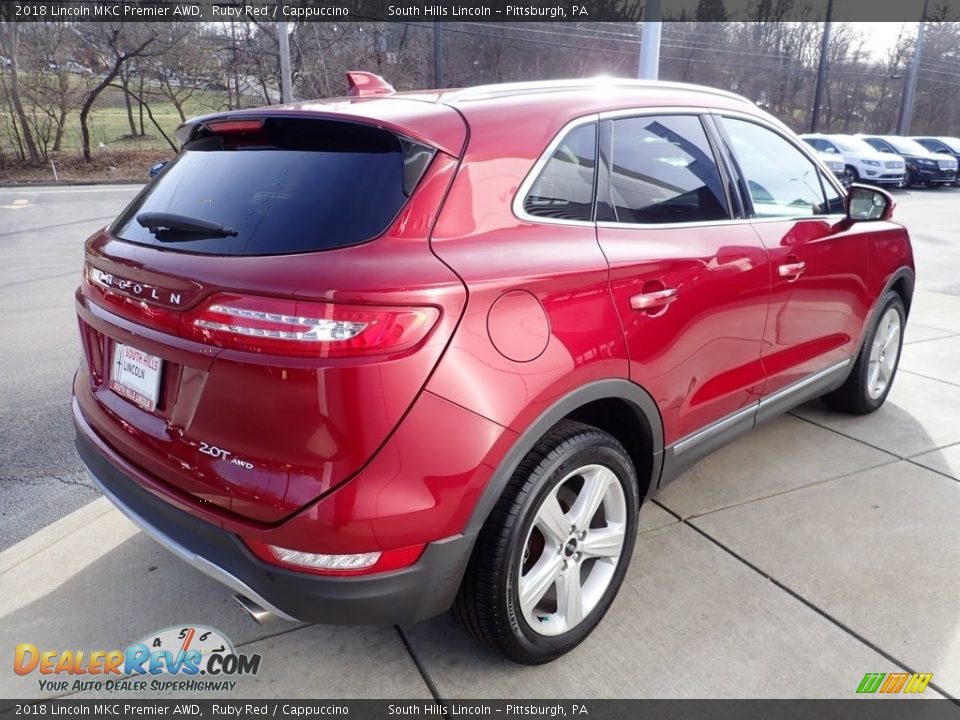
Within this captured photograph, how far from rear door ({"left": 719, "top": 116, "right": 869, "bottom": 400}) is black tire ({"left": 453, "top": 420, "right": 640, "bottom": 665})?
129 centimetres

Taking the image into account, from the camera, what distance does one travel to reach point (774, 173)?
3.32m

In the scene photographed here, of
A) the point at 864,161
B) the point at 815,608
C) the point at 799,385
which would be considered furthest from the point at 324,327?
the point at 864,161

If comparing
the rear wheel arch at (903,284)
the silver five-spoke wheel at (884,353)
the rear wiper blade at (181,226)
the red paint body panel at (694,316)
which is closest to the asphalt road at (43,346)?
the rear wiper blade at (181,226)

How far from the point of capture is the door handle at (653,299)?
2352 mm

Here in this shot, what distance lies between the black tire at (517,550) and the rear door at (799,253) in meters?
1.29

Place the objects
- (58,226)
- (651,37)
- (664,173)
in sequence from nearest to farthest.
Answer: (664,173), (651,37), (58,226)

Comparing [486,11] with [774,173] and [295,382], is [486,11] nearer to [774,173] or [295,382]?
[774,173]

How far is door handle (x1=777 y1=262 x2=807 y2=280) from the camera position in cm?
309

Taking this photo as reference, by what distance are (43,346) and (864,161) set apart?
23880 mm

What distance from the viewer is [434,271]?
185 centimetres

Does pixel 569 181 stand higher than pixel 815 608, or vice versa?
pixel 569 181

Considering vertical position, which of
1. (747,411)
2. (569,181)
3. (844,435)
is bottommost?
(844,435)

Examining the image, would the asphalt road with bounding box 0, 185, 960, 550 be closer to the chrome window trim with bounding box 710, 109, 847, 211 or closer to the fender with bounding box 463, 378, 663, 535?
the fender with bounding box 463, 378, 663, 535

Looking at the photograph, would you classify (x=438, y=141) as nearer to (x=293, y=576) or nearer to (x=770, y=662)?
(x=293, y=576)
